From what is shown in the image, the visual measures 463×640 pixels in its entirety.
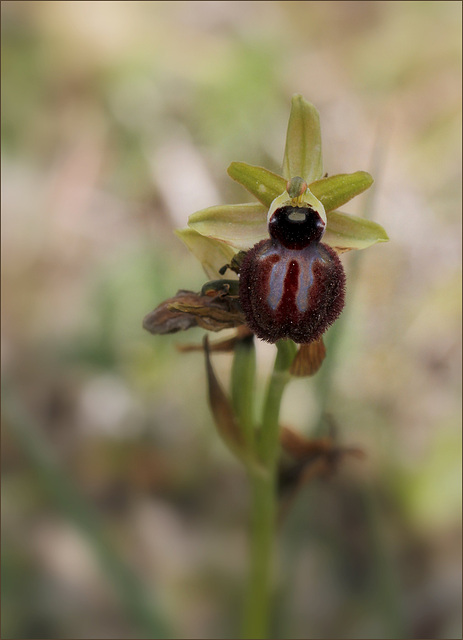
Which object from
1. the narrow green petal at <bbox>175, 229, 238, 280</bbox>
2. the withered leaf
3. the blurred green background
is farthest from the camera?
the blurred green background

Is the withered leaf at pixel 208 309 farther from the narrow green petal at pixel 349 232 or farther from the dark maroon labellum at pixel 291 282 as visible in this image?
the narrow green petal at pixel 349 232

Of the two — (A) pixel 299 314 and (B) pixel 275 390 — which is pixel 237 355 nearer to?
(B) pixel 275 390

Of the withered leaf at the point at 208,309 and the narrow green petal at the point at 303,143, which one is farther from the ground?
the narrow green petal at the point at 303,143

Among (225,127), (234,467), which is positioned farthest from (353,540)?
(225,127)

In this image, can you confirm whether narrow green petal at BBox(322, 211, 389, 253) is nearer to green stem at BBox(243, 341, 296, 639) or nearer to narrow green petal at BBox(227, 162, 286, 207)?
narrow green petal at BBox(227, 162, 286, 207)

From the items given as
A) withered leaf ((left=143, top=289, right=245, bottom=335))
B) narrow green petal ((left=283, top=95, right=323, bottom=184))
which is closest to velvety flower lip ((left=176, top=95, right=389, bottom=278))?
narrow green petal ((left=283, top=95, right=323, bottom=184))

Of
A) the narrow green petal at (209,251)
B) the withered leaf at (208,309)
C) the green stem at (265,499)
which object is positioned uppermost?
the narrow green petal at (209,251)

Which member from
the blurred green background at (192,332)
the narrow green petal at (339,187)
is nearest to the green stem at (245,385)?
the blurred green background at (192,332)
